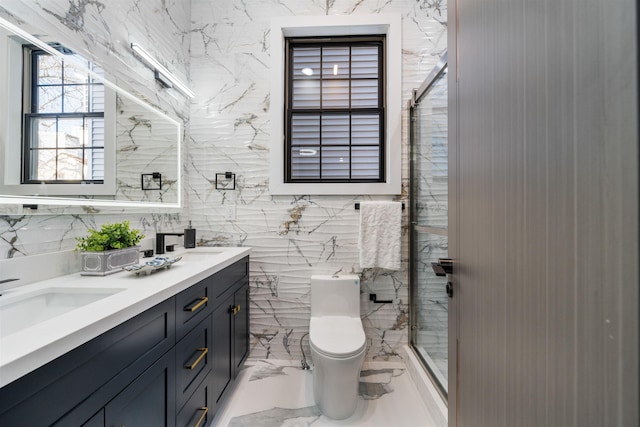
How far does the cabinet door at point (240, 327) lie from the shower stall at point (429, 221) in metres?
1.24

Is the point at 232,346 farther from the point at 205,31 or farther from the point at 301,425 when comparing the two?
the point at 205,31

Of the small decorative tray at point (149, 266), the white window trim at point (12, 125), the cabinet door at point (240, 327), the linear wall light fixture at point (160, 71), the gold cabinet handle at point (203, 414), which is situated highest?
the linear wall light fixture at point (160, 71)

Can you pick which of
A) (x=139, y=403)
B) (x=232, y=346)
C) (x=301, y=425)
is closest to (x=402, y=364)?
(x=301, y=425)

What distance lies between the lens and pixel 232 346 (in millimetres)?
1698

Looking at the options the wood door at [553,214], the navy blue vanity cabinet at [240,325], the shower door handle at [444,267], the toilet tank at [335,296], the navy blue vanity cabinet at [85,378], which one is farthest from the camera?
the toilet tank at [335,296]

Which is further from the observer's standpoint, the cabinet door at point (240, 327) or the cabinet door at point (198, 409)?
the cabinet door at point (240, 327)

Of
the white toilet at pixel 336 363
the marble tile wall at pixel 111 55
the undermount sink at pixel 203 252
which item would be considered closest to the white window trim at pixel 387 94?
the undermount sink at pixel 203 252

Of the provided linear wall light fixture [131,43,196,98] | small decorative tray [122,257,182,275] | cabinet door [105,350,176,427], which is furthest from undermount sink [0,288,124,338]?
linear wall light fixture [131,43,196,98]

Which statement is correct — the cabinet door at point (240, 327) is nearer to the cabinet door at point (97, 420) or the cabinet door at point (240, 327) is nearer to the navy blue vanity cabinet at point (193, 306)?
the navy blue vanity cabinet at point (193, 306)

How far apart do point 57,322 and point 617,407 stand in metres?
1.03

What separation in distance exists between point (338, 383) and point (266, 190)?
4.59 ft

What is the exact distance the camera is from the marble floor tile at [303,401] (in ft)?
4.99

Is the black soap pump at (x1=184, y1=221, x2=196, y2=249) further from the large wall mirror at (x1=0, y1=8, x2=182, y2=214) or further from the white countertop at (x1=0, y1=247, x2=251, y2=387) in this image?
the white countertop at (x1=0, y1=247, x2=251, y2=387)

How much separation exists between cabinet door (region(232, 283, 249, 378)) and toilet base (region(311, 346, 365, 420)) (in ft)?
1.80
